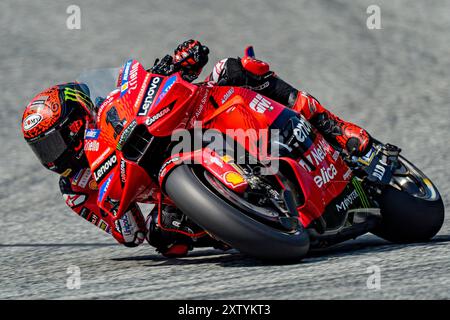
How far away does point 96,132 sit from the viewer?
5688 millimetres

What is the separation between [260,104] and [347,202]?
2.78 ft

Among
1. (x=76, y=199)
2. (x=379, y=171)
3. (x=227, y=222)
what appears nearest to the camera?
(x=227, y=222)

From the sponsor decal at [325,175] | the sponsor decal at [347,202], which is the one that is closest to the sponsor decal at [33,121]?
the sponsor decal at [325,175]

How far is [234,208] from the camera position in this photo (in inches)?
191

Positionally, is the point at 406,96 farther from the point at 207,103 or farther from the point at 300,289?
the point at 300,289

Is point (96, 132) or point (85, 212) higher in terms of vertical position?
point (96, 132)

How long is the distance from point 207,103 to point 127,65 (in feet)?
1.88

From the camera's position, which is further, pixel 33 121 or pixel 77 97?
pixel 77 97

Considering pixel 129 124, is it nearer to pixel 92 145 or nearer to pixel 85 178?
pixel 92 145

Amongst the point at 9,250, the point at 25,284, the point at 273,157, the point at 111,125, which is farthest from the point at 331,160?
the point at 9,250

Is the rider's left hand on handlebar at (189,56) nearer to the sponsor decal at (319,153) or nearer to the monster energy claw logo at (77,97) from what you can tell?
the monster energy claw logo at (77,97)

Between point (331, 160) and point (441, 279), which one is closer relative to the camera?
point (441, 279)

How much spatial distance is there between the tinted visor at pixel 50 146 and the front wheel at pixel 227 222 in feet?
3.85

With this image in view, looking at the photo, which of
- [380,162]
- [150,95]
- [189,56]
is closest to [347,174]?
[380,162]
